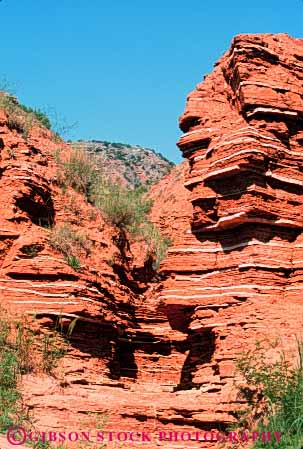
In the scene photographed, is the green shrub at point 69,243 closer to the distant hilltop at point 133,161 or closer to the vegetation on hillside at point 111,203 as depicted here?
the vegetation on hillside at point 111,203

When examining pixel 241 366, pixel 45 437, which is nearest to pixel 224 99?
pixel 241 366

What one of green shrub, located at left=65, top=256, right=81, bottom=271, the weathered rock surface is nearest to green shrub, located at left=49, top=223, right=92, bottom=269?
green shrub, located at left=65, top=256, right=81, bottom=271

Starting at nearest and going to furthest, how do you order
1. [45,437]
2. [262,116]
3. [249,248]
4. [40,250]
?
[45,437] < [249,248] < [262,116] < [40,250]

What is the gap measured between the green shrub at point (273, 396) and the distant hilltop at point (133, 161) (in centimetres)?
3857

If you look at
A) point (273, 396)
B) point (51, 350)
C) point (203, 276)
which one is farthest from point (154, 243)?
point (273, 396)

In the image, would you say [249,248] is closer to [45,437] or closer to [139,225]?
[45,437]

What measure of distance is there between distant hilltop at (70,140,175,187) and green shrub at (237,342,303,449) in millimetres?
38567

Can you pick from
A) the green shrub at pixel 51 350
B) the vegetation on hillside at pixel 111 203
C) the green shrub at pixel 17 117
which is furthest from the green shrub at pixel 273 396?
the green shrub at pixel 17 117

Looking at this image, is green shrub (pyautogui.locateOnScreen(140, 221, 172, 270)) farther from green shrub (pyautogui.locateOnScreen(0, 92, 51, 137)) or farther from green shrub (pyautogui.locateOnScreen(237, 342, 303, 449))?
green shrub (pyautogui.locateOnScreen(237, 342, 303, 449))

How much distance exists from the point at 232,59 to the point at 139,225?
25.1 ft

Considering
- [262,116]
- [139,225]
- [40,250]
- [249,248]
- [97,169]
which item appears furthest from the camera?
[97,169]

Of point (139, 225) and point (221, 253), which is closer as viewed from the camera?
point (221, 253)

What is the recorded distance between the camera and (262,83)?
55.3 ft

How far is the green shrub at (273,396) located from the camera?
38.4ft
